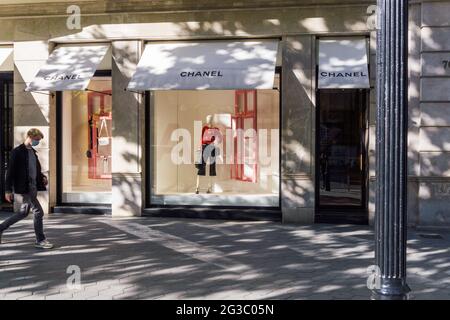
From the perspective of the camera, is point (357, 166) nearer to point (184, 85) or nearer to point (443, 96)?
point (443, 96)

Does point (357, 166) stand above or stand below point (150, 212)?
above

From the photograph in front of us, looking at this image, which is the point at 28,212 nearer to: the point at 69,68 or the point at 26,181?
the point at 26,181

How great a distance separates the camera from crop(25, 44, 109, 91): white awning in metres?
10.8

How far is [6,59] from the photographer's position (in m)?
11.7

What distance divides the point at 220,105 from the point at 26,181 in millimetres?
4997

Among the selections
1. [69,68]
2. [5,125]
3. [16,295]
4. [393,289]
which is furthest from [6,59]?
[393,289]

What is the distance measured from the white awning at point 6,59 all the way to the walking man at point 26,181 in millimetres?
4498

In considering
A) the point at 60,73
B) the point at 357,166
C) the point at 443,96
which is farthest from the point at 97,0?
the point at 443,96

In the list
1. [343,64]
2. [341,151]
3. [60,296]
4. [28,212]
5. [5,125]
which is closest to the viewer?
[60,296]

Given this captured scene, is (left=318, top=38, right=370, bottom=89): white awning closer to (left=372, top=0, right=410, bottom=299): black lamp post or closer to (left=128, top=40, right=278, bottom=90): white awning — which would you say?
(left=128, top=40, right=278, bottom=90): white awning

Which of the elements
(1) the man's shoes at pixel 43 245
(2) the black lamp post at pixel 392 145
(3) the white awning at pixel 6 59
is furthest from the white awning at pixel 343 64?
(3) the white awning at pixel 6 59

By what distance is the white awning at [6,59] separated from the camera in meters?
11.7

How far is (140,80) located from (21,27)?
324 cm
